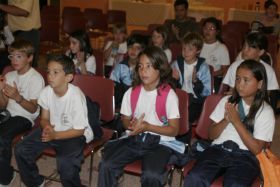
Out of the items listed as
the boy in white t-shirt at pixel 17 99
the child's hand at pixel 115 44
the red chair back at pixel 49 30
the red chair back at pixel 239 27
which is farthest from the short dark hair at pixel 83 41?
the red chair back at pixel 239 27

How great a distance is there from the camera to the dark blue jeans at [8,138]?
2.59 metres

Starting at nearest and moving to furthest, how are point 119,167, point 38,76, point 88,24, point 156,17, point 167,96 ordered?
point 119,167 < point 167,96 < point 38,76 < point 88,24 < point 156,17

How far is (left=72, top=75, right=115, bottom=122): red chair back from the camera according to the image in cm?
281

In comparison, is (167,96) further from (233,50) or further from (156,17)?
(156,17)

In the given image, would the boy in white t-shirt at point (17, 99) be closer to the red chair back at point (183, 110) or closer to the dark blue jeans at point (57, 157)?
the dark blue jeans at point (57, 157)

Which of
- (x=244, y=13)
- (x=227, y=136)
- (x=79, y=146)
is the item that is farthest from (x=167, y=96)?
(x=244, y=13)

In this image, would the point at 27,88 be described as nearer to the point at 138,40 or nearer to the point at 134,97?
the point at 134,97

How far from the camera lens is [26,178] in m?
2.50

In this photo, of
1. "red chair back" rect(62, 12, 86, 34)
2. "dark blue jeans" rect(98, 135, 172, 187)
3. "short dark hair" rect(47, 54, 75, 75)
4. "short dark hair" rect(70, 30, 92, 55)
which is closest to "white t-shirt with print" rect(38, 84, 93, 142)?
"short dark hair" rect(47, 54, 75, 75)

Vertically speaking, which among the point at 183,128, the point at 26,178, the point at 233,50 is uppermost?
the point at 233,50

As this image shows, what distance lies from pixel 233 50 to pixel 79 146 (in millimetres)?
2733

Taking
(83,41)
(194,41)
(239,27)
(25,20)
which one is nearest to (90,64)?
(83,41)

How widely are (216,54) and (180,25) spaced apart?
4.69 ft

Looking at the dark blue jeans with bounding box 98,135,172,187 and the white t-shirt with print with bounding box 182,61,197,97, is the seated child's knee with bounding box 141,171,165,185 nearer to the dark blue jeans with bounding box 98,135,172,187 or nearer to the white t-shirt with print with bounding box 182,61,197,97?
the dark blue jeans with bounding box 98,135,172,187
